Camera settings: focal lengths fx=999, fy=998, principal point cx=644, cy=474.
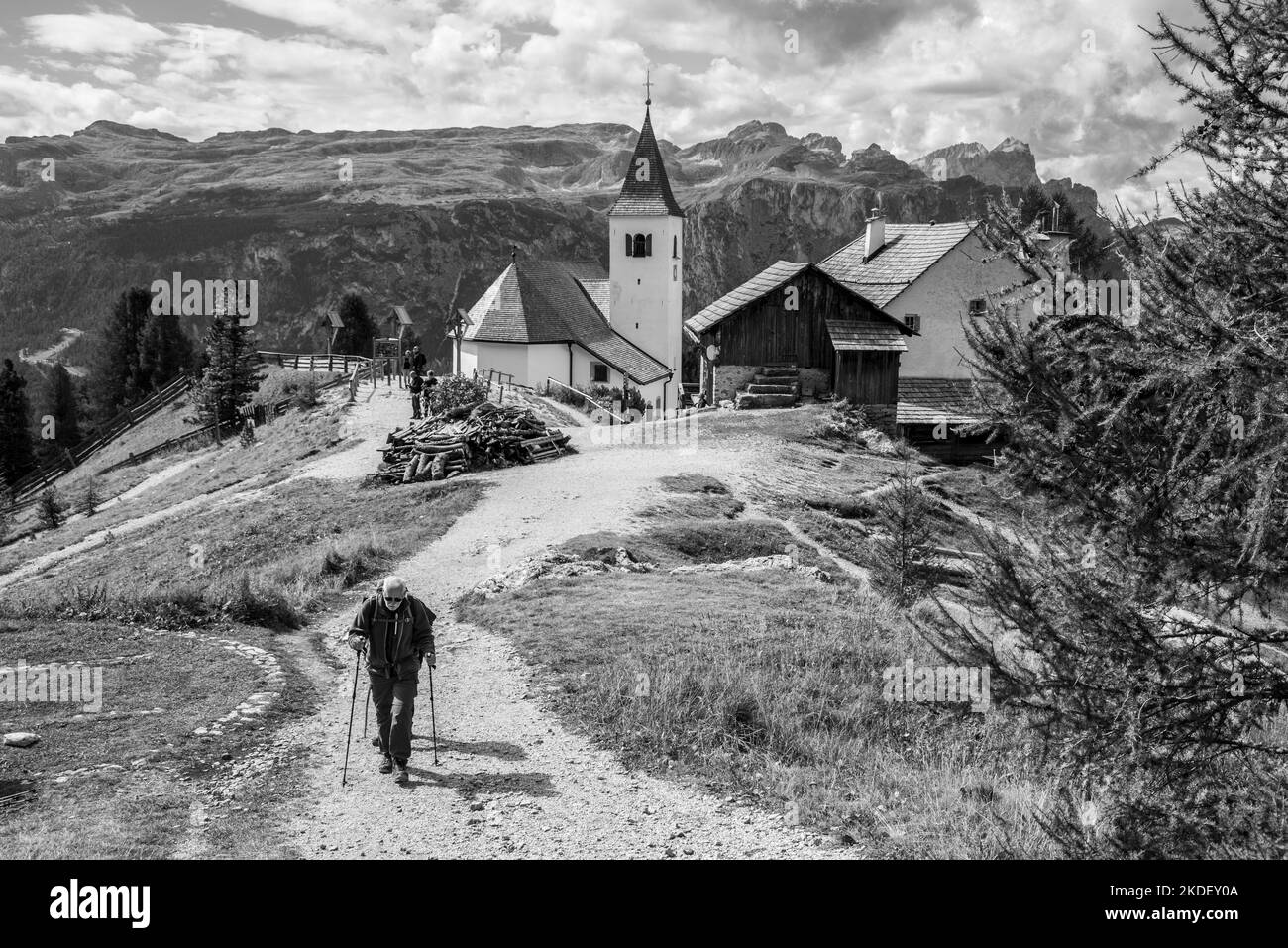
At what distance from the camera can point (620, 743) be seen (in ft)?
36.5

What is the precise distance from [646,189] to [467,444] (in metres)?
34.9

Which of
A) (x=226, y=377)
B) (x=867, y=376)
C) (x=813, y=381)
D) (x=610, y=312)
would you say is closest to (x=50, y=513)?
(x=226, y=377)

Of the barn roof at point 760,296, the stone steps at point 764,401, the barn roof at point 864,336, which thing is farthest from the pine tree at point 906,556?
the barn roof at point 760,296

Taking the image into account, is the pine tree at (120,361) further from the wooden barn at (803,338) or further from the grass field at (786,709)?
the grass field at (786,709)

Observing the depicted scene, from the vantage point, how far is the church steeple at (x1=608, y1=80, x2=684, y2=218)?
61.8 metres

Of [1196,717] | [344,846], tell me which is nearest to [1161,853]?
[1196,717]

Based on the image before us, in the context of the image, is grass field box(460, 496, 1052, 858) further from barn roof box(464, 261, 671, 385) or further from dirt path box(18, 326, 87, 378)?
dirt path box(18, 326, 87, 378)

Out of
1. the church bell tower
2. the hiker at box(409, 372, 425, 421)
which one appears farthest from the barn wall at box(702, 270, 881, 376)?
the church bell tower

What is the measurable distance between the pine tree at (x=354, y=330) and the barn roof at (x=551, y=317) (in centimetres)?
2409

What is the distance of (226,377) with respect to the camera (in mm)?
53000

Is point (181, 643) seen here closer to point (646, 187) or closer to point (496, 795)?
point (496, 795)
